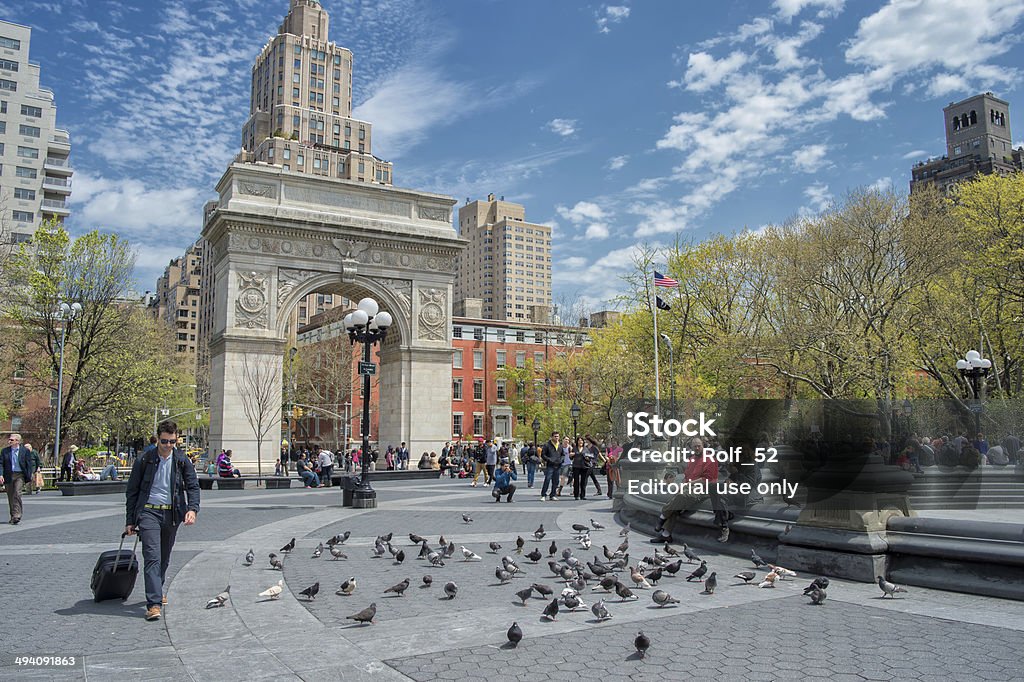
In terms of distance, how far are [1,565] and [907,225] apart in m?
33.1

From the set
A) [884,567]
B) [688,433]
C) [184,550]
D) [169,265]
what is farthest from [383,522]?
[169,265]

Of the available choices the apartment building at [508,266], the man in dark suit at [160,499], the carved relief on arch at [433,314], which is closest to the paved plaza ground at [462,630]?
the man in dark suit at [160,499]

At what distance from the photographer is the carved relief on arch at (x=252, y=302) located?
34.4m

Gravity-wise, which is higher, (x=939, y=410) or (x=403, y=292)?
(x=403, y=292)

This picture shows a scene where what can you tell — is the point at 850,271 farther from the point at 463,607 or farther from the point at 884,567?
the point at 463,607

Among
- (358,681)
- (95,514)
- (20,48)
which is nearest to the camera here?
(358,681)

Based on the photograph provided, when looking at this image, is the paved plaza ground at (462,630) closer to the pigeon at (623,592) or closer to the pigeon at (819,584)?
the pigeon at (623,592)

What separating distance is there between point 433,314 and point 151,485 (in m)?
31.8

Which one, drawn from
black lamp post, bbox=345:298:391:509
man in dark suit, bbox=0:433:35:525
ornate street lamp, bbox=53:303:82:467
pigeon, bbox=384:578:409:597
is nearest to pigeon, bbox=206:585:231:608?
pigeon, bbox=384:578:409:597

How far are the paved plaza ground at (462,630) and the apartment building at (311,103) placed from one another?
108m

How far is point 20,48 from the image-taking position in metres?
84.4

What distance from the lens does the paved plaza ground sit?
5.07m

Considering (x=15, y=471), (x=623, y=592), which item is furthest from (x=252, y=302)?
(x=623, y=592)

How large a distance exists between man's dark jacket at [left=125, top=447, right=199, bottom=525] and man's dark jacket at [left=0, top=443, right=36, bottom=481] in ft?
30.8
